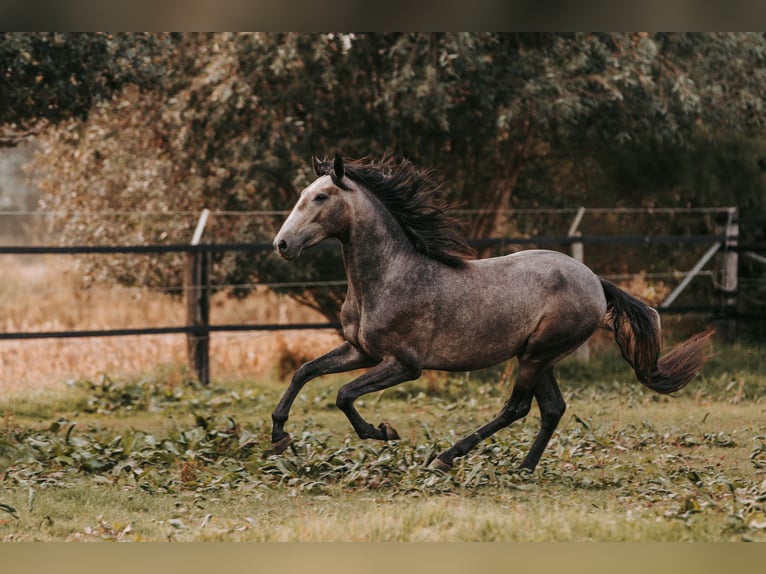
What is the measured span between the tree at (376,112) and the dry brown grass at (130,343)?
2.99 ft

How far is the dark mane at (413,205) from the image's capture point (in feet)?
23.2

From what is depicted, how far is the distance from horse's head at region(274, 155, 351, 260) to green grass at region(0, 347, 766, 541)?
1.47m

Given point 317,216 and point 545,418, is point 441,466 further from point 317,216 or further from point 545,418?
point 317,216

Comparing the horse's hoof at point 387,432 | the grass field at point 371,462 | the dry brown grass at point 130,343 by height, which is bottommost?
the dry brown grass at point 130,343

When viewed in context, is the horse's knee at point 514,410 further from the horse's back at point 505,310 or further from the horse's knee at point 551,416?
the horse's back at point 505,310

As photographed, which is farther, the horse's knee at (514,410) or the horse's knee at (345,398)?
the horse's knee at (514,410)

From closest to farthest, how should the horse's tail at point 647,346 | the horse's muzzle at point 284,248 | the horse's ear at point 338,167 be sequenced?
the horse's muzzle at point 284,248, the horse's ear at point 338,167, the horse's tail at point 647,346

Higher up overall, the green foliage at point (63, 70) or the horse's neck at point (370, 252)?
the green foliage at point (63, 70)

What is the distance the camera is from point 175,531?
5715mm

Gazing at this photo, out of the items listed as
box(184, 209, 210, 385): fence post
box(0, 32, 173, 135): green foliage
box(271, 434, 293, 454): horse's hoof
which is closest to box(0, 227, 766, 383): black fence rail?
box(184, 209, 210, 385): fence post

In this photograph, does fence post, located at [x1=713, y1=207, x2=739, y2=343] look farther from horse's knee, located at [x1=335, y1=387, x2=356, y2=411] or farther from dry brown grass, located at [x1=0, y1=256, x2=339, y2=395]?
horse's knee, located at [x1=335, y1=387, x2=356, y2=411]

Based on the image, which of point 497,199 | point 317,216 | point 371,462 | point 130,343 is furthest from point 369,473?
point 130,343

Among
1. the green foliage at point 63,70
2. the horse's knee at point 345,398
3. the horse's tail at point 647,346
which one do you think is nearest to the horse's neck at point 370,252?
the horse's knee at point 345,398

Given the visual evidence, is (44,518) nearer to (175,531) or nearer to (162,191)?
(175,531)
